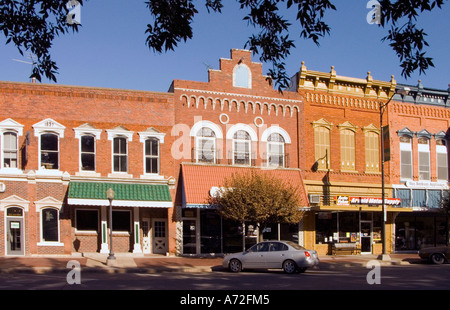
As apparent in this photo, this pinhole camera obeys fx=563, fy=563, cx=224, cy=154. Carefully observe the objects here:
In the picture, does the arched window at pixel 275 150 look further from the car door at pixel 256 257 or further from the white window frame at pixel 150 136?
the car door at pixel 256 257

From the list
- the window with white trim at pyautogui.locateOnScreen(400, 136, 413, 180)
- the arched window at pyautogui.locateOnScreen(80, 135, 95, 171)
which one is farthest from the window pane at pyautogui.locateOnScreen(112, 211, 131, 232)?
the window with white trim at pyautogui.locateOnScreen(400, 136, 413, 180)

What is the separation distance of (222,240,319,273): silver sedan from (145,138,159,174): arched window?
Result: 28.4ft

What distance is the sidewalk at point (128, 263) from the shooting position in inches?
878

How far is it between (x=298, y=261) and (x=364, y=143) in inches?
586

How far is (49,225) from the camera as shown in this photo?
27719mm

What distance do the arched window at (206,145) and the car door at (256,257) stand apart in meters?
9.03

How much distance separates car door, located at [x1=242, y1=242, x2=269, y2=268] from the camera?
2218cm

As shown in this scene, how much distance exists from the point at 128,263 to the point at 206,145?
8702 mm

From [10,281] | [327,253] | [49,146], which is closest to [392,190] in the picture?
[327,253]

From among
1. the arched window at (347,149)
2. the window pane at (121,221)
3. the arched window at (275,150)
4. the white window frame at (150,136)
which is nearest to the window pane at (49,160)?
the window pane at (121,221)

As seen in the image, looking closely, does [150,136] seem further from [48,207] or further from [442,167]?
[442,167]

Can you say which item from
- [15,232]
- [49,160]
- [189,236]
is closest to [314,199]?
[189,236]
